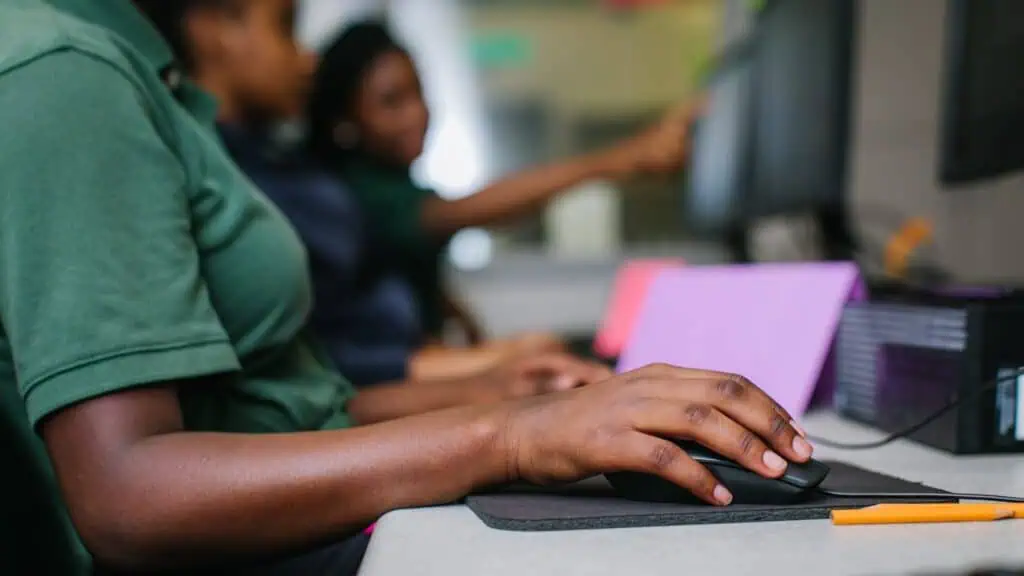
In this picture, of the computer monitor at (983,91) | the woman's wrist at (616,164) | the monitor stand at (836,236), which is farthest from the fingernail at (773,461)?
the woman's wrist at (616,164)

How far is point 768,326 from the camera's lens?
85 centimetres

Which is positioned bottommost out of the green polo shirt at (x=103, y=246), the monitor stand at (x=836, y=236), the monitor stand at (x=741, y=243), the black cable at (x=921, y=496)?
the monitor stand at (x=741, y=243)

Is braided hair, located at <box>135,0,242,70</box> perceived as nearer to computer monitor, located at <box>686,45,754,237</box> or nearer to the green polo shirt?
the green polo shirt

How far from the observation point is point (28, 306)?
50 cm

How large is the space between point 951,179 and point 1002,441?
0.36 m

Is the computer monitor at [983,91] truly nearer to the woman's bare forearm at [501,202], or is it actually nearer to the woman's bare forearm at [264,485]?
the woman's bare forearm at [264,485]

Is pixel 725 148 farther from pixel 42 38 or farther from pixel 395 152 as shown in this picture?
pixel 42 38

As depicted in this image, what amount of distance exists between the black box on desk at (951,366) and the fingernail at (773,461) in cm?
Result: 24

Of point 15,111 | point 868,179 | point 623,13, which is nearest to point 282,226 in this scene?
→ point 15,111

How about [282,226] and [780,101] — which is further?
[780,101]

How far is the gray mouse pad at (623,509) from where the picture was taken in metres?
0.47

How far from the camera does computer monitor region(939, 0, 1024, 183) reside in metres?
0.77

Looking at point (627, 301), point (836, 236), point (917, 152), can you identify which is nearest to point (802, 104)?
point (836, 236)

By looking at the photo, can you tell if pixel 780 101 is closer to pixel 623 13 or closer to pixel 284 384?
pixel 284 384
